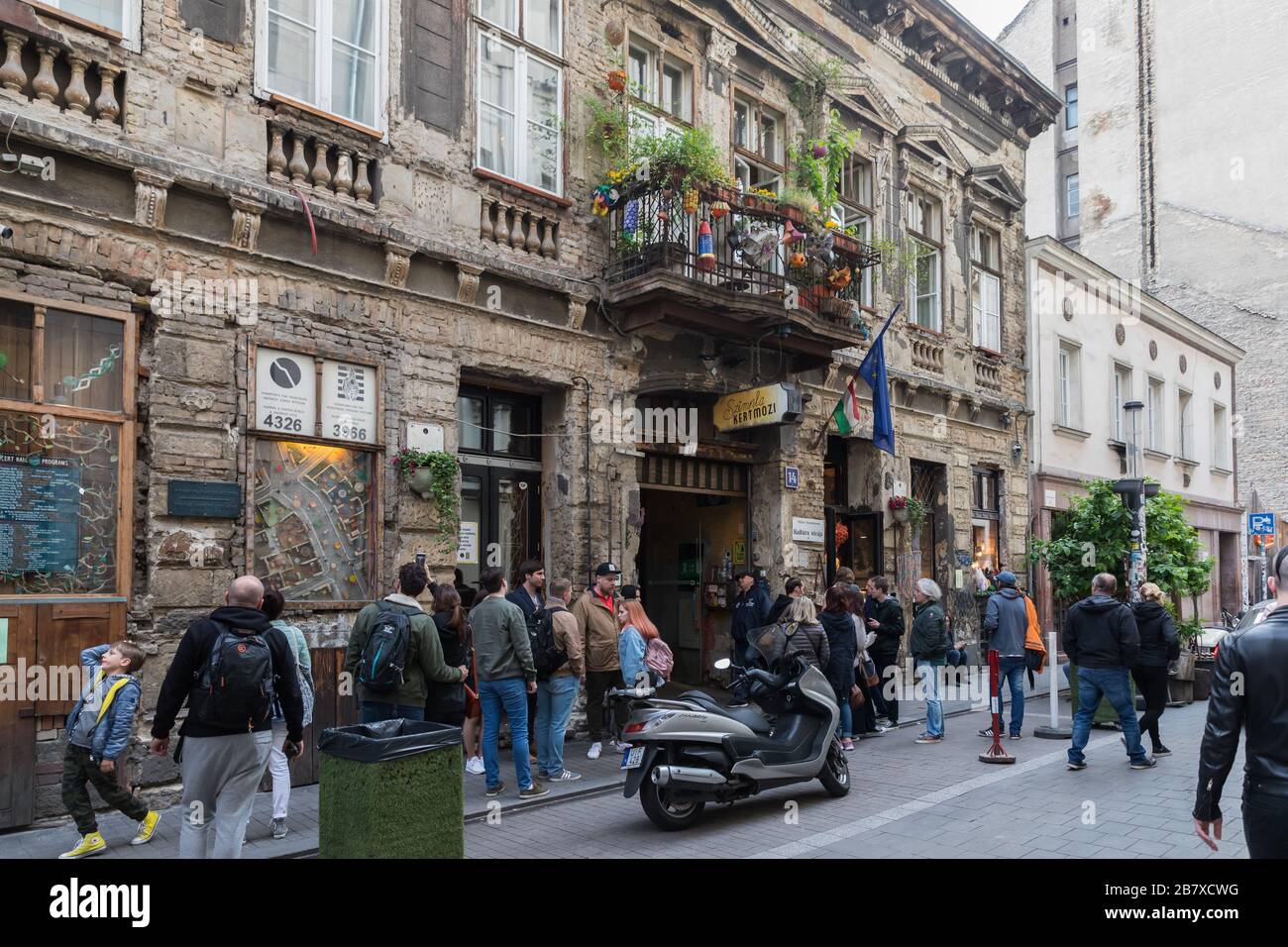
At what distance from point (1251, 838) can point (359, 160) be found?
342 inches

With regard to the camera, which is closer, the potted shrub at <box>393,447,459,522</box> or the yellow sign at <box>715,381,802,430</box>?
the potted shrub at <box>393,447,459,522</box>

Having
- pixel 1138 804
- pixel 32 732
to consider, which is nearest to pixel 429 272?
pixel 32 732

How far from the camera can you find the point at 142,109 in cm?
789

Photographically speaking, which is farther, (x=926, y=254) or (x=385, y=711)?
(x=926, y=254)

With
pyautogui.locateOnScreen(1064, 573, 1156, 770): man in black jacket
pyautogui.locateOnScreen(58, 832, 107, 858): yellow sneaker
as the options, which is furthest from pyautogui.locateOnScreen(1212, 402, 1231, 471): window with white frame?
pyautogui.locateOnScreen(58, 832, 107, 858): yellow sneaker

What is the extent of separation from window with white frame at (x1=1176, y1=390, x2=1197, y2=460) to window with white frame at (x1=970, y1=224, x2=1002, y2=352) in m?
10.2

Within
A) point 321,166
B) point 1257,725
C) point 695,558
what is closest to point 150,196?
point 321,166

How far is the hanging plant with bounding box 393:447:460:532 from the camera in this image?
31.0ft

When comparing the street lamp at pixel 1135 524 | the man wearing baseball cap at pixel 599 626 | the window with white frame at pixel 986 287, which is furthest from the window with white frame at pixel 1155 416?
the man wearing baseball cap at pixel 599 626

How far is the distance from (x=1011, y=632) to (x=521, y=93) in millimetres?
8134

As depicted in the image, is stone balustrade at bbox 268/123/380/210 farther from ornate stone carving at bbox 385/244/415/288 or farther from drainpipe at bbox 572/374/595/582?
drainpipe at bbox 572/374/595/582

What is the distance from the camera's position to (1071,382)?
2130 centimetres

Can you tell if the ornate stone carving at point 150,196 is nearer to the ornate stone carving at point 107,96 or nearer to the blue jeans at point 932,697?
the ornate stone carving at point 107,96

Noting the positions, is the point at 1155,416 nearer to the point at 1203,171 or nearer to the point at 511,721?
the point at 1203,171
